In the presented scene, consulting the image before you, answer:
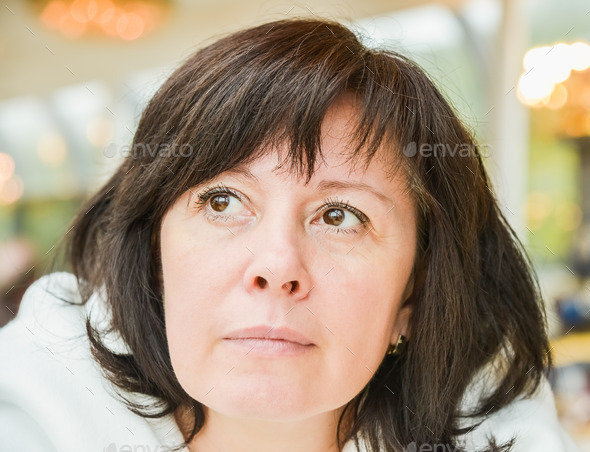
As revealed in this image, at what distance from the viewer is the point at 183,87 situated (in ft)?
2.85

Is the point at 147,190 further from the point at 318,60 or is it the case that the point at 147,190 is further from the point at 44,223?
the point at 44,223

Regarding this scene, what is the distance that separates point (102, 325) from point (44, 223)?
13.5 ft

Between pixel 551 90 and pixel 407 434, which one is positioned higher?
pixel 551 90

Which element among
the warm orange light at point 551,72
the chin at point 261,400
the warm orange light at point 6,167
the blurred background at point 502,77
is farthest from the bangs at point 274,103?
the warm orange light at point 6,167

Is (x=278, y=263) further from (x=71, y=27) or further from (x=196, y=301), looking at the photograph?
(x=71, y=27)

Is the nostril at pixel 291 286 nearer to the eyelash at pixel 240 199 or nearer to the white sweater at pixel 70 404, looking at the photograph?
the eyelash at pixel 240 199

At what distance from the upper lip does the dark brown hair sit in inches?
7.3

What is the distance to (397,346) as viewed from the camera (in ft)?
3.32

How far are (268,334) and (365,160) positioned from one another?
0.24 meters

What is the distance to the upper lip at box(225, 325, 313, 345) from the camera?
76 cm

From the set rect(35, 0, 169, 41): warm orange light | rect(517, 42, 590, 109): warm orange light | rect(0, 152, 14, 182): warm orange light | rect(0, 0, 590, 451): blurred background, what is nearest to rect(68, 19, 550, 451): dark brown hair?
rect(0, 0, 590, 451): blurred background

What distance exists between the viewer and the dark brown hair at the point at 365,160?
2.68 ft

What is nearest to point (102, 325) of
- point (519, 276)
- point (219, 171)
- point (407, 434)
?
point (219, 171)

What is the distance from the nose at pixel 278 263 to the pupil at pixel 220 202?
6 cm
